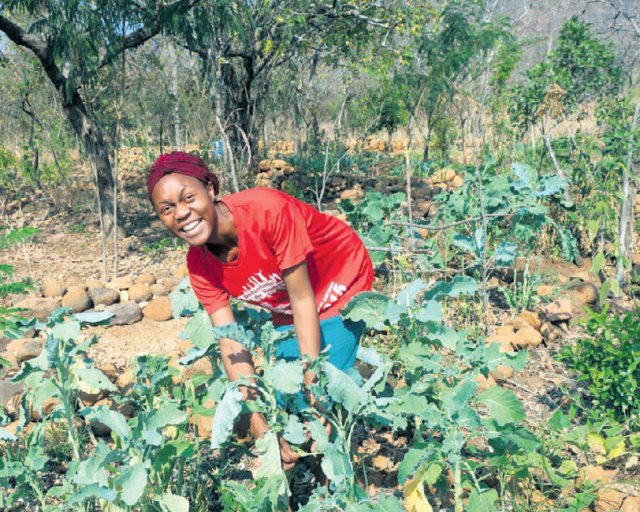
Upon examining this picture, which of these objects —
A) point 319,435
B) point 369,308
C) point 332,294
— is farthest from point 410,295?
point 319,435

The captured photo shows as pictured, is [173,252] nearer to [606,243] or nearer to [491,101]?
[606,243]

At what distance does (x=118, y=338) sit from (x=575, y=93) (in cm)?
505

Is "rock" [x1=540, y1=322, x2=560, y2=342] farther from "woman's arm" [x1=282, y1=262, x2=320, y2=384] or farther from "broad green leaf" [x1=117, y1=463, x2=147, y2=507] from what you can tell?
"broad green leaf" [x1=117, y1=463, x2=147, y2=507]

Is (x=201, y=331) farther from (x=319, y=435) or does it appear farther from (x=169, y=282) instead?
(x=169, y=282)

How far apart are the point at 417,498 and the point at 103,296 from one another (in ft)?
10.1

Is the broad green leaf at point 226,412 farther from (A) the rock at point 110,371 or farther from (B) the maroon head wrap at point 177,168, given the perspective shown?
(A) the rock at point 110,371

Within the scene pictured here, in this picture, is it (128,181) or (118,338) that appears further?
(128,181)

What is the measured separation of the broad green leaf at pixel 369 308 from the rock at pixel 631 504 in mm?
998

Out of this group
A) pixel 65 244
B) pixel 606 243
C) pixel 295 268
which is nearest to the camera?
pixel 295 268

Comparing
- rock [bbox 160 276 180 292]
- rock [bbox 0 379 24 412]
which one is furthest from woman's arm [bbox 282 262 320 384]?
rock [bbox 160 276 180 292]

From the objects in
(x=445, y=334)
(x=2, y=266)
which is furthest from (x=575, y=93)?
(x=2, y=266)

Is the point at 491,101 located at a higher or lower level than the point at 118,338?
higher

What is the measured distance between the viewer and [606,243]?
4.40 metres

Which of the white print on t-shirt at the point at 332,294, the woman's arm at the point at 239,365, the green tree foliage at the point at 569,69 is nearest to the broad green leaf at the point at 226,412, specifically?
the woman's arm at the point at 239,365
